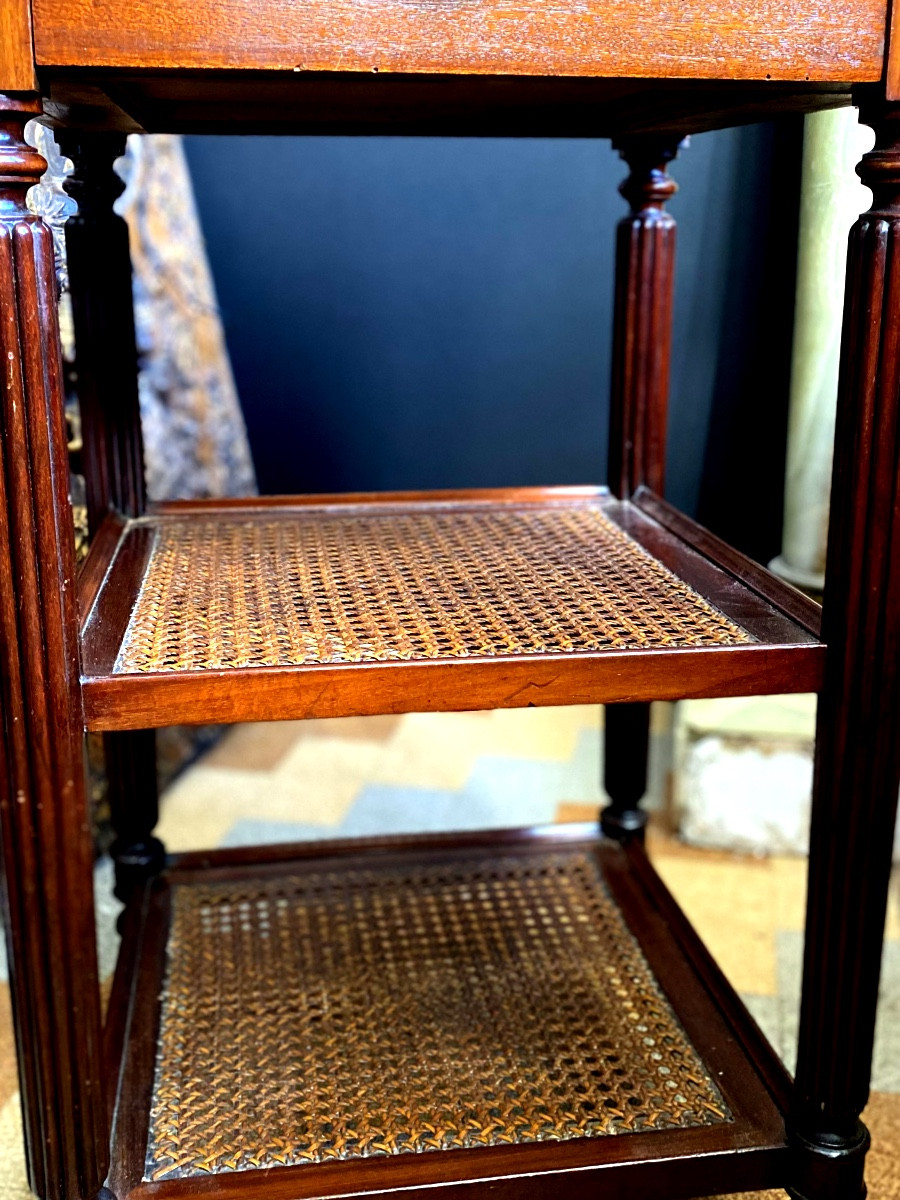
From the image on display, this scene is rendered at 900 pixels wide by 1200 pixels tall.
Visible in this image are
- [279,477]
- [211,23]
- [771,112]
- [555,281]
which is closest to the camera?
[211,23]

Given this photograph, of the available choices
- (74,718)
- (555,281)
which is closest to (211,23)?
(74,718)

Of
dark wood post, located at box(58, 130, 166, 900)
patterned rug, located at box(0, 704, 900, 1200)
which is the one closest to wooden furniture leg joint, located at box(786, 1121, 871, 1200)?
patterned rug, located at box(0, 704, 900, 1200)

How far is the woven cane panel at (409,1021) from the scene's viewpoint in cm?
77

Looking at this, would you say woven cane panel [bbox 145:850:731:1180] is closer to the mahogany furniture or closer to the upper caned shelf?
the mahogany furniture

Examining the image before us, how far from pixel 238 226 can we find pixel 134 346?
936mm

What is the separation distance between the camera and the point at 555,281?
1812mm

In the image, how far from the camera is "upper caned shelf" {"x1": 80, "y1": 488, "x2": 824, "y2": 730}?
25.0 inches

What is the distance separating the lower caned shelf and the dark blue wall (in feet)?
2.89

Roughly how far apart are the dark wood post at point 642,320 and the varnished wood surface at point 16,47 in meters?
0.57

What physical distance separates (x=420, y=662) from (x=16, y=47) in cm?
35

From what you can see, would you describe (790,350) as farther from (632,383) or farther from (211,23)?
(211,23)

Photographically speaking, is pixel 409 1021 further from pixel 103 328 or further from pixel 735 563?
pixel 103 328

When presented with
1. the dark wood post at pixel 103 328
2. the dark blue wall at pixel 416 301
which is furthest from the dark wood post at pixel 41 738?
the dark blue wall at pixel 416 301

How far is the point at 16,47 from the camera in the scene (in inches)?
21.0
